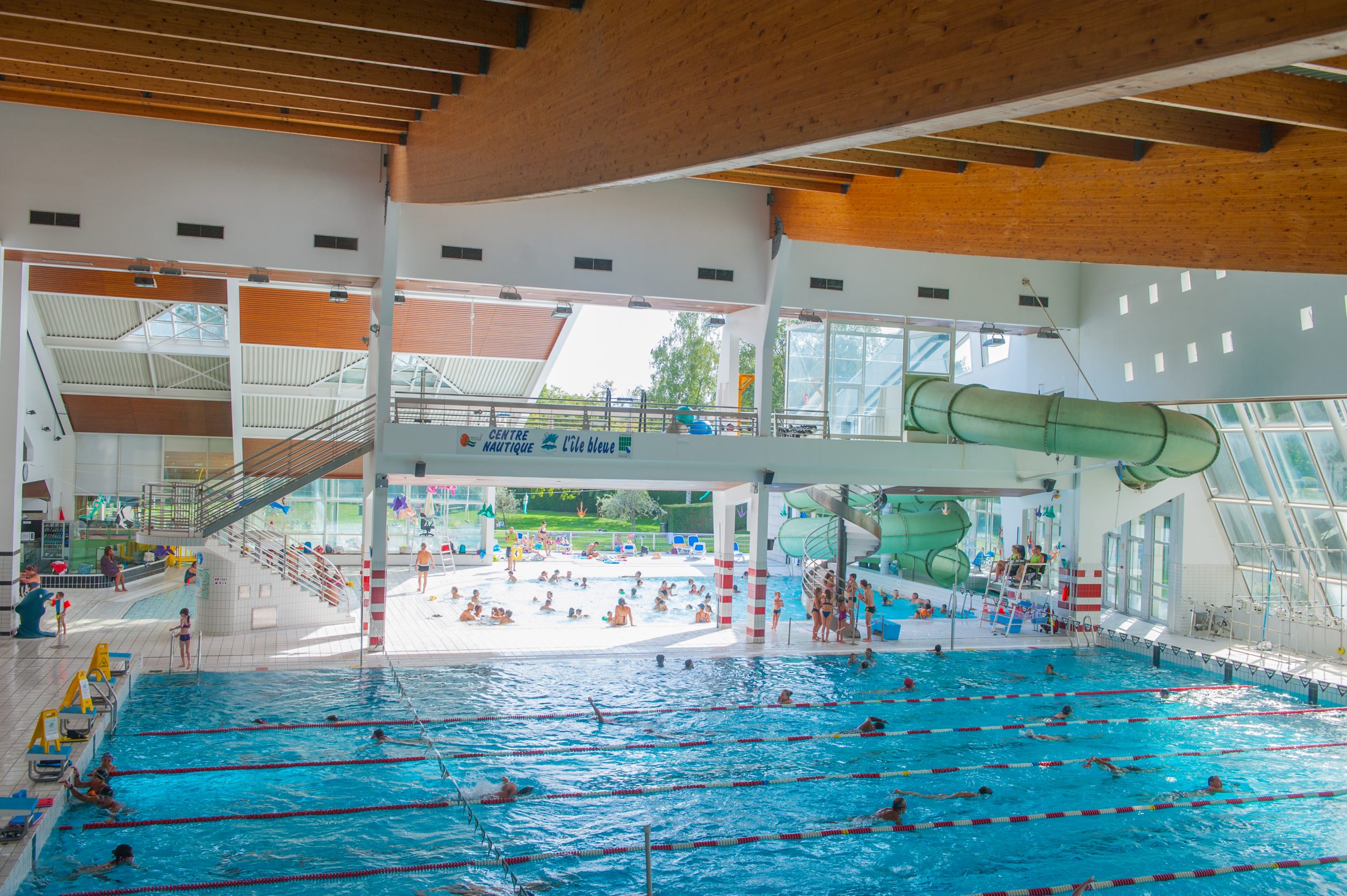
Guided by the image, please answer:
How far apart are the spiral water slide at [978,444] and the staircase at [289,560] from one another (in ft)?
34.7

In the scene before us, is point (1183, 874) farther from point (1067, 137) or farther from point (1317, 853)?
point (1067, 137)

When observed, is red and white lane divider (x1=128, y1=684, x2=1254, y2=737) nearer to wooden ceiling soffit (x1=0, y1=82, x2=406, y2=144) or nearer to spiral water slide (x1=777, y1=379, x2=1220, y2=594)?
spiral water slide (x1=777, y1=379, x2=1220, y2=594)

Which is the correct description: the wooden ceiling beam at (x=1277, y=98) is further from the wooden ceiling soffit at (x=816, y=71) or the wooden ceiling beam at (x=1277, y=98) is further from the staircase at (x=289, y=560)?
the staircase at (x=289, y=560)

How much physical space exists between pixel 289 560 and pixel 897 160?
50.0 feet

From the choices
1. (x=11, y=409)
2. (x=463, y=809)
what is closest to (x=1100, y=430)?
(x=463, y=809)

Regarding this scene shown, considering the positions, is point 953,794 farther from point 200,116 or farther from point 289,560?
point 200,116

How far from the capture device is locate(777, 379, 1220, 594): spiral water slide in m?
14.9

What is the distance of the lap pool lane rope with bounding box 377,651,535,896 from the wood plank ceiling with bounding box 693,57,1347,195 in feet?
20.4

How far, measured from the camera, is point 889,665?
1691 cm

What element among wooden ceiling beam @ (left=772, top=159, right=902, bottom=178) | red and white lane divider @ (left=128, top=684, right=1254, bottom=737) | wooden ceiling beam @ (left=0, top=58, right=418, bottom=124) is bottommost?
red and white lane divider @ (left=128, top=684, right=1254, bottom=737)

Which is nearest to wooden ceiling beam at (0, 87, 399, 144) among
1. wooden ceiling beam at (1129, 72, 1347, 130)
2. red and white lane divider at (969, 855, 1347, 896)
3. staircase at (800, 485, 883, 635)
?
wooden ceiling beam at (1129, 72, 1347, 130)

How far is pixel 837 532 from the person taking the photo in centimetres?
2252

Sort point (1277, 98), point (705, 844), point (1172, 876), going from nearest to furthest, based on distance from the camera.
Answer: point (1277, 98) < point (1172, 876) < point (705, 844)

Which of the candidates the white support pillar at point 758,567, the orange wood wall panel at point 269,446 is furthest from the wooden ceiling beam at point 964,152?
the orange wood wall panel at point 269,446
